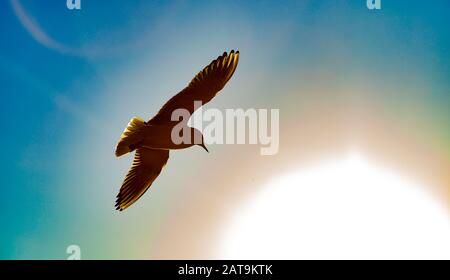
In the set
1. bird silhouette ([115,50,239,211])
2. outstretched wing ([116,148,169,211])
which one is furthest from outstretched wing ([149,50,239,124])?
outstretched wing ([116,148,169,211])

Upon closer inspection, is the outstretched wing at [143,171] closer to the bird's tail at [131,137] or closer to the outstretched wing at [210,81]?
the bird's tail at [131,137]

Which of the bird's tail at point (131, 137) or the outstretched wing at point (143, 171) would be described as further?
the outstretched wing at point (143, 171)

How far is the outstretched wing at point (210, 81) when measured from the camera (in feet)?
14.8

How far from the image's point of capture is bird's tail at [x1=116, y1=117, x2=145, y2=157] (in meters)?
4.91

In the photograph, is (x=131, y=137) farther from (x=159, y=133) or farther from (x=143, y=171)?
(x=143, y=171)

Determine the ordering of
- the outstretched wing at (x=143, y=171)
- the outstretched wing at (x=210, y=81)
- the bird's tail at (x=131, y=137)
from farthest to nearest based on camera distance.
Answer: the outstretched wing at (x=143, y=171) → the bird's tail at (x=131, y=137) → the outstretched wing at (x=210, y=81)

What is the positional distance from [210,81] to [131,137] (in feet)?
3.61

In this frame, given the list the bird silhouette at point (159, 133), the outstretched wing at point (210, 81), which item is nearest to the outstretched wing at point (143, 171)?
the bird silhouette at point (159, 133)

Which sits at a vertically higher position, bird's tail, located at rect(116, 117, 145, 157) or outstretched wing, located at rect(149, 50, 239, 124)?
outstretched wing, located at rect(149, 50, 239, 124)

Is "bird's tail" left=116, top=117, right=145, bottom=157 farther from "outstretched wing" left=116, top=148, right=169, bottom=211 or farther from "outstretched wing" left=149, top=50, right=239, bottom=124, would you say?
"outstretched wing" left=149, top=50, right=239, bottom=124
